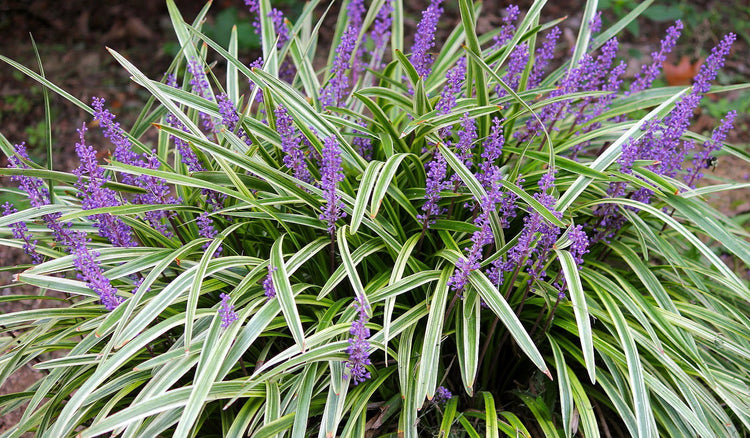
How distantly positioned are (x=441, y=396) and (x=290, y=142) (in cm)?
106

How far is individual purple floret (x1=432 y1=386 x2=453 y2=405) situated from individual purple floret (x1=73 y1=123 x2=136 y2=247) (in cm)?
128

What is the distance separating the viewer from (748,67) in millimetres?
5016

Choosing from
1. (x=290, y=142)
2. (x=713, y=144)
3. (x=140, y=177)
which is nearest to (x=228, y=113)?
(x=290, y=142)

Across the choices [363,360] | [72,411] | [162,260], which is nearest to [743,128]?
[363,360]

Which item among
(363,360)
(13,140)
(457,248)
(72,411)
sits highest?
(457,248)

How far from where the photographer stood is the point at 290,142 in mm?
2215

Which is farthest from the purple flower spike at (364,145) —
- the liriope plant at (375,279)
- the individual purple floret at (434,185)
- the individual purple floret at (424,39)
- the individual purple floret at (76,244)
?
the individual purple floret at (76,244)

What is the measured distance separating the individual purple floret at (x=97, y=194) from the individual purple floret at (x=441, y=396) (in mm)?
1283

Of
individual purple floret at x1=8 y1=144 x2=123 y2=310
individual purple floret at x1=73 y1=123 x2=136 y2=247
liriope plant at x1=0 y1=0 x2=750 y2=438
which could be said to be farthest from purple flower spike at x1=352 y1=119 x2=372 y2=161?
individual purple floret at x1=8 y1=144 x2=123 y2=310

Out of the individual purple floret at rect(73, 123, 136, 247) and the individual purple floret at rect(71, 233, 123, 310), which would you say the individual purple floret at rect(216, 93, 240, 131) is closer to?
the individual purple floret at rect(73, 123, 136, 247)

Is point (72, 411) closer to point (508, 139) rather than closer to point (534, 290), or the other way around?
point (534, 290)

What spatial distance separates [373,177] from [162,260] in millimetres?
787

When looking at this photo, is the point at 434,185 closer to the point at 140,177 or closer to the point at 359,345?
the point at 359,345

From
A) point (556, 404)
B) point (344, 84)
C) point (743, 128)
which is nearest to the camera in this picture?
point (556, 404)
